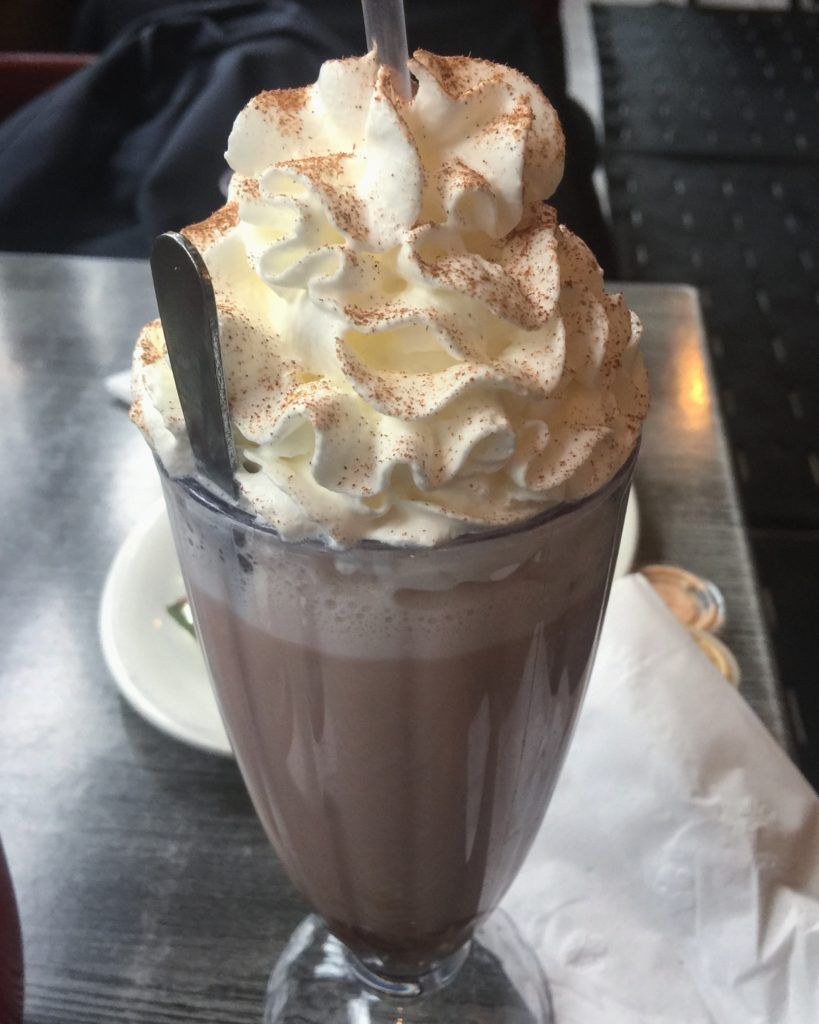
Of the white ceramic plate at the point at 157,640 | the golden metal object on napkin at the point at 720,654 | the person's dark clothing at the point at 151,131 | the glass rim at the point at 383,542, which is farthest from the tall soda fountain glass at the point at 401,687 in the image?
the person's dark clothing at the point at 151,131

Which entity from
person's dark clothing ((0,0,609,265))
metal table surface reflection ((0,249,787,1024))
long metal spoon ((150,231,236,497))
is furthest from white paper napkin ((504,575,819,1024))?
person's dark clothing ((0,0,609,265))

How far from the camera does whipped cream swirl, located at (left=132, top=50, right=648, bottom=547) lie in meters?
0.46

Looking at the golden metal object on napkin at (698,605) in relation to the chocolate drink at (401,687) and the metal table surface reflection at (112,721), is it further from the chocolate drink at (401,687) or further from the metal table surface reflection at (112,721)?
the chocolate drink at (401,687)

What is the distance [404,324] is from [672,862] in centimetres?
49

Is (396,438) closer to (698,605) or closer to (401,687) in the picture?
(401,687)

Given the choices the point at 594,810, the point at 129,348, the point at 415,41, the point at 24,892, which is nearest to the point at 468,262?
the point at 594,810

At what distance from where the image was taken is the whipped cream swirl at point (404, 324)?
0.46m

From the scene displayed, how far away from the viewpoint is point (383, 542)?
457mm

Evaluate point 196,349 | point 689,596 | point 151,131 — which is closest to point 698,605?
point 689,596

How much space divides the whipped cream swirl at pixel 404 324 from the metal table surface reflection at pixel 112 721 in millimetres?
442

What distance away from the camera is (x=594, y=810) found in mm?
800

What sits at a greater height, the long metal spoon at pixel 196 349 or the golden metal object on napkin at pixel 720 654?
the long metal spoon at pixel 196 349

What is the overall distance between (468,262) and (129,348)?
0.98m

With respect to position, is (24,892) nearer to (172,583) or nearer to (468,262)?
(172,583)
